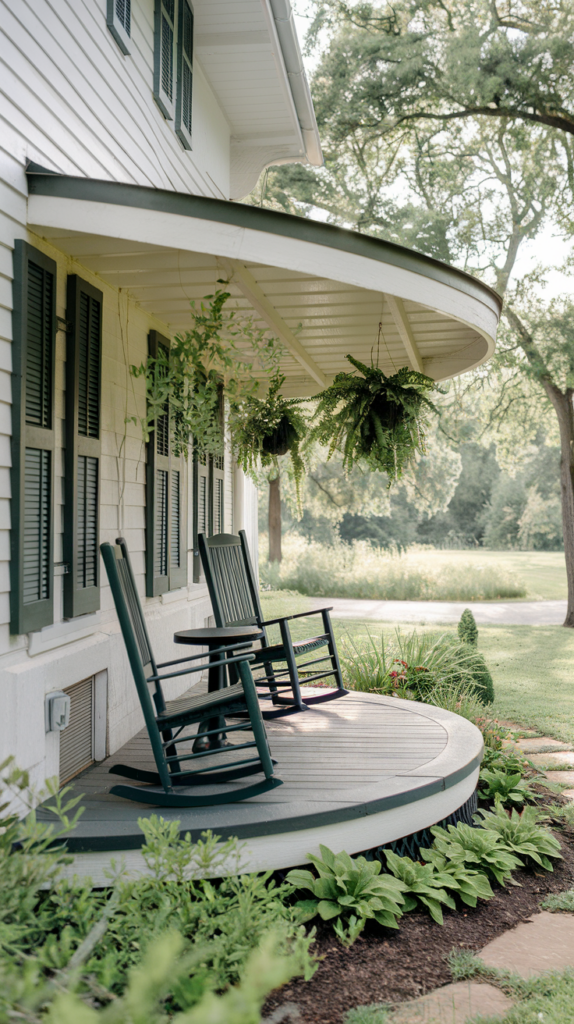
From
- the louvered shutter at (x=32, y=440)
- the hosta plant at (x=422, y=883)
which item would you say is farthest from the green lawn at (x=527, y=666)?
the louvered shutter at (x=32, y=440)

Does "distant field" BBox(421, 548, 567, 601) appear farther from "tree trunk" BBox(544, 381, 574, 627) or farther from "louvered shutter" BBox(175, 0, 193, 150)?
"louvered shutter" BBox(175, 0, 193, 150)

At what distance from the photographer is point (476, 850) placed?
2.99 m

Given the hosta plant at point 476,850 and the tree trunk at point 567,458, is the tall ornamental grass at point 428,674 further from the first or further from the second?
the tree trunk at point 567,458

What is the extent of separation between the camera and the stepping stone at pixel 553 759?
4.72 metres

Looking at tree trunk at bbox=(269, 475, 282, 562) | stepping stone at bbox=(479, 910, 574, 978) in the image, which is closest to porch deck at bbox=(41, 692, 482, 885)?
stepping stone at bbox=(479, 910, 574, 978)

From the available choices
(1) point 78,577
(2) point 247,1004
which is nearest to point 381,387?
(1) point 78,577

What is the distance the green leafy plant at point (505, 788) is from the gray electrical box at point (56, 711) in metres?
2.19

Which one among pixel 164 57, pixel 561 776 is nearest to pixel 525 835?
pixel 561 776

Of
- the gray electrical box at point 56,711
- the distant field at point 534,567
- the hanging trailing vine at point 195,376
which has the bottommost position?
the distant field at point 534,567

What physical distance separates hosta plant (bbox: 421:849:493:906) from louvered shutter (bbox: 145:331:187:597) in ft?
7.03

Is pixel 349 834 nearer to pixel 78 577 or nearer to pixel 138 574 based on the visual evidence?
pixel 78 577

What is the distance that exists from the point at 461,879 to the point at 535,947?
14.2 inches

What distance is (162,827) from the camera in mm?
2150

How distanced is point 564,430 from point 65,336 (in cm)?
917
